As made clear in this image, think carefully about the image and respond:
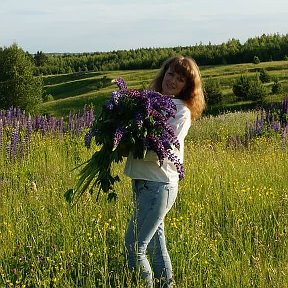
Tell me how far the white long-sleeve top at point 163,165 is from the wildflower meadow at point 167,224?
689 millimetres

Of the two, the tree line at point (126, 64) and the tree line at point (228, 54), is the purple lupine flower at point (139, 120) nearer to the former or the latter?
the tree line at point (126, 64)

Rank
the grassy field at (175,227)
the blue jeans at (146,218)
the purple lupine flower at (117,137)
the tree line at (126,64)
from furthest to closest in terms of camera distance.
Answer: the tree line at (126,64) < the grassy field at (175,227) < the blue jeans at (146,218) < the purple lupine flower at (117,137)

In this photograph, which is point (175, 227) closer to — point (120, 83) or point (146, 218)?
point (146, 218)

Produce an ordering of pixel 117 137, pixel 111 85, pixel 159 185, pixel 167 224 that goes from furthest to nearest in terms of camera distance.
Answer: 1. pixel 111 85
2. pixel 167 224
3. pixel 159 185
4. pixel 117 137

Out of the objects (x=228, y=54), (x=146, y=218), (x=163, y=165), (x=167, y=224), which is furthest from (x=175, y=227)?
(x=228, y=54)

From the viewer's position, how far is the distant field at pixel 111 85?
3931 centimetres

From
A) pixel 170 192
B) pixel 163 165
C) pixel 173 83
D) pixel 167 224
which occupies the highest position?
pixel 173 83

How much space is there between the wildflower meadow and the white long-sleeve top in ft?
2.26

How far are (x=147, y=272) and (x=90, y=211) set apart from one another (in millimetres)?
1552

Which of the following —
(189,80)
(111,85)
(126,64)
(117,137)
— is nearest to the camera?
(117,137)

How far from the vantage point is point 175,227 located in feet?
16.1

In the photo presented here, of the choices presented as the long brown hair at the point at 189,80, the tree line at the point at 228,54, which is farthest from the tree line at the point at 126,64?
the long brown hair at the point at 189,80

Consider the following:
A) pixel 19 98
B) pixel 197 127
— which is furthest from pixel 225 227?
pixel 19 98

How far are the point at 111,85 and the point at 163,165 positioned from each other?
2387 inches
